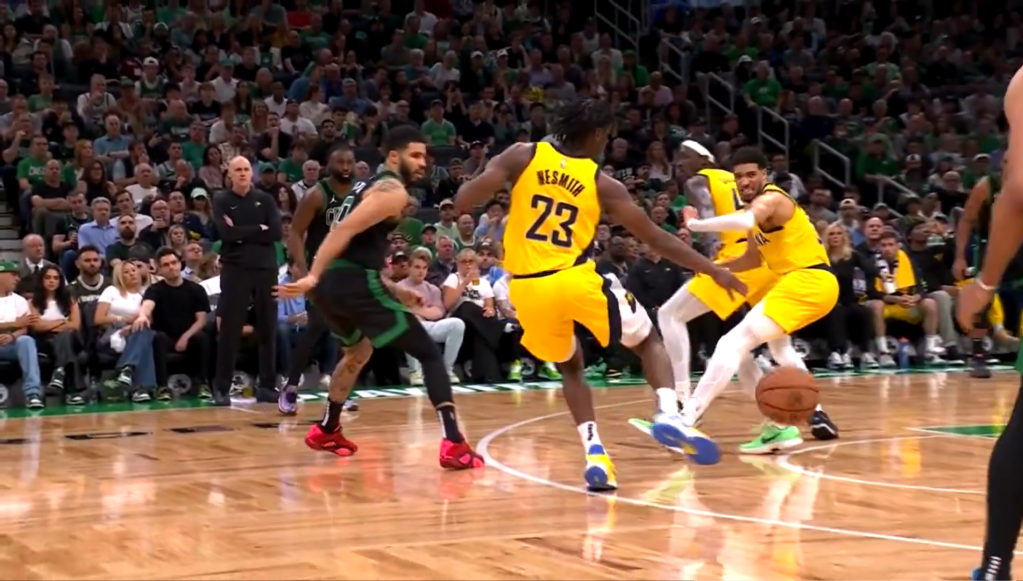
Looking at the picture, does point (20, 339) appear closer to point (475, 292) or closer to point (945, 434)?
point (475, 292)

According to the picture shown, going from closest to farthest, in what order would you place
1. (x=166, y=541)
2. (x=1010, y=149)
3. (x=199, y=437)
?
(x=1010, y=149) → (x=166, y=541) → (x=199, y=437)

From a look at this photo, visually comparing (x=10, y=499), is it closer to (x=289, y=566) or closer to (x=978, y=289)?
(x=289, y=566)

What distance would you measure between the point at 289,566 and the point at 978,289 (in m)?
2.35

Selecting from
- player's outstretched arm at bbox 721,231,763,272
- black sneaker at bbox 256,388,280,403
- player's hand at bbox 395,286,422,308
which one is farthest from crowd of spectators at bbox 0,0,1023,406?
player's outstretched arm at bbox 721,231,763,272

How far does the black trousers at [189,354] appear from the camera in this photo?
11.5m

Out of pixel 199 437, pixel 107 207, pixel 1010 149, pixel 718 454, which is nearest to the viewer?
pixel 1010 149

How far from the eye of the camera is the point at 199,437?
882 cm

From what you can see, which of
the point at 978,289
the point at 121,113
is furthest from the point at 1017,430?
the point at 121,113

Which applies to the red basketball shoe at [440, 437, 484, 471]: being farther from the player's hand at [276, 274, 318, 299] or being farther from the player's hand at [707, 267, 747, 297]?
the player's hand at [707, 267, 747, 297]

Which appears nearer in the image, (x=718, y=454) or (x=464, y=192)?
(x=464, y=192)

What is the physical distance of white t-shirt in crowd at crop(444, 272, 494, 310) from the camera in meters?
12.8

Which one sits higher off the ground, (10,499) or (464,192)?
(464,192)

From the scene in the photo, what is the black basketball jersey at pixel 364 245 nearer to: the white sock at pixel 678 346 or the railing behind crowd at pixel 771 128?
the white sock at pixel 678 346

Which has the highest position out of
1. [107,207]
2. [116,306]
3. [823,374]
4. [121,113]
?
[121,113]
